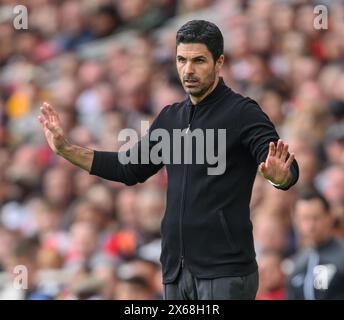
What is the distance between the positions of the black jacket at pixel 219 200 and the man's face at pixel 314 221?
181cm

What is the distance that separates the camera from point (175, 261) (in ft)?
18.2

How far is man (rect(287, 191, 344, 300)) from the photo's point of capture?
23.5ft

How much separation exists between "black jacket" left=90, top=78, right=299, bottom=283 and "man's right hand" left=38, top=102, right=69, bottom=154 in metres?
0.55

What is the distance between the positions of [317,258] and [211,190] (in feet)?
6.48

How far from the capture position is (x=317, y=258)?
23.9 feet

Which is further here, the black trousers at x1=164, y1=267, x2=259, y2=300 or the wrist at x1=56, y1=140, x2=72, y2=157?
the wrist at x1=56, y1=140, x2=72, y2=157

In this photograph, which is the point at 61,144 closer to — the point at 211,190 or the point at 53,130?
the point at 53,130

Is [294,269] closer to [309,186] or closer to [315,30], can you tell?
[309,186]

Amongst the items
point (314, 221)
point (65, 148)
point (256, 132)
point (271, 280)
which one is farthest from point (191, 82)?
point (271, 280)

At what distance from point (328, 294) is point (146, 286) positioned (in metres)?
1.20

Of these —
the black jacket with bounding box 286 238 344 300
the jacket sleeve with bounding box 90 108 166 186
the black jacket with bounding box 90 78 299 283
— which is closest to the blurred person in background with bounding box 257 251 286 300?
the black jacket with bounding box 286 238 344 300

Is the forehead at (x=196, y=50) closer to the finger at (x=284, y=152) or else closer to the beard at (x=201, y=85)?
the beard at (x=201, y=85)

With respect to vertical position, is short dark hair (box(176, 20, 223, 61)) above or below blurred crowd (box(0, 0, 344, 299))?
below

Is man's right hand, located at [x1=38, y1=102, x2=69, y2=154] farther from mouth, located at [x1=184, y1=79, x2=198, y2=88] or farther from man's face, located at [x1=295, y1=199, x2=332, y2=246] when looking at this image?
man's face, located at [x1=295, y1=199, x2=332, y2=246]
